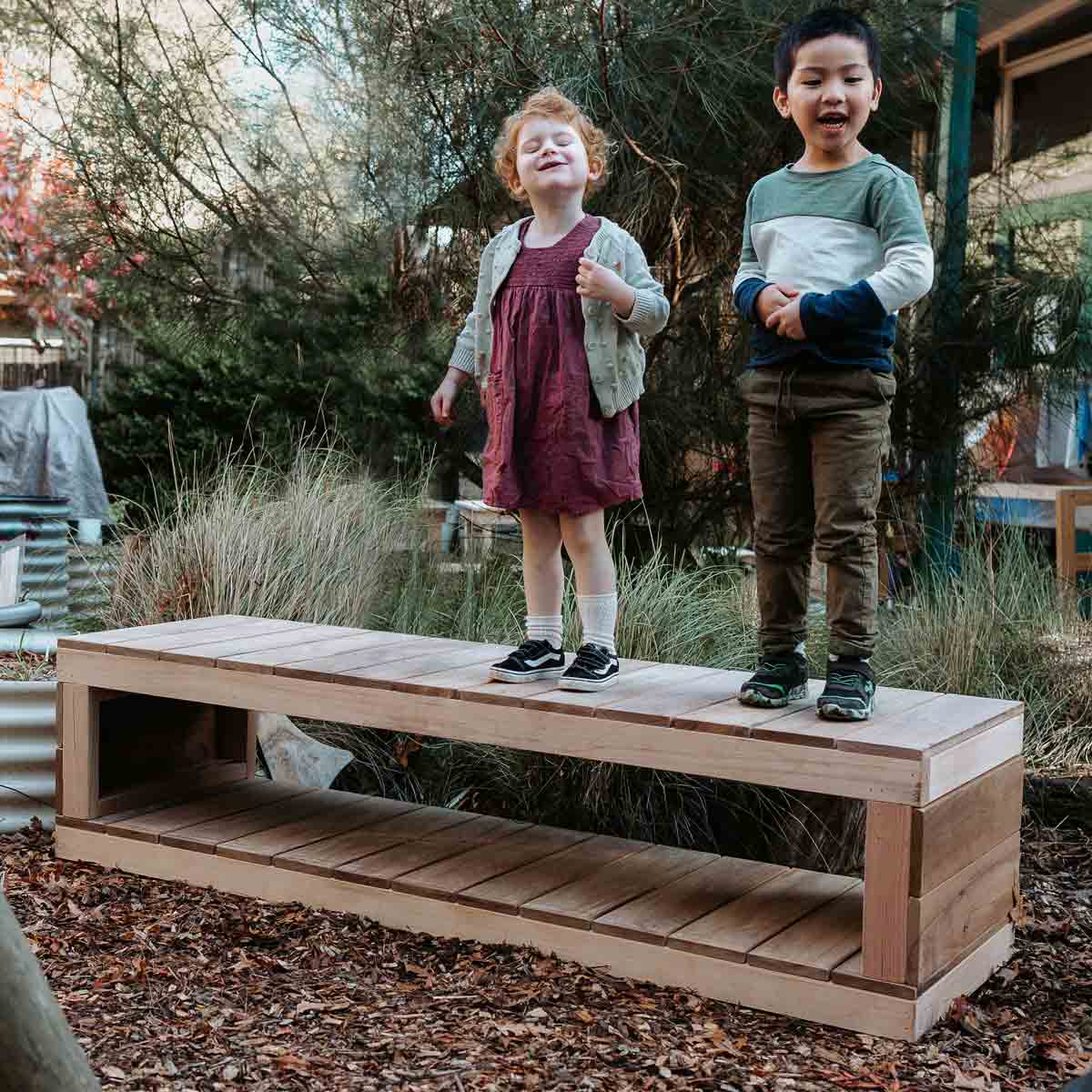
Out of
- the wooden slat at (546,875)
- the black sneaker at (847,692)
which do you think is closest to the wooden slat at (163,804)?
A: the wooden slat at (546,875)

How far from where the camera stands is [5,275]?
9523 millimetres

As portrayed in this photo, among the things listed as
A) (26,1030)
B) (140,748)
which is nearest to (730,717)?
(26,1030)

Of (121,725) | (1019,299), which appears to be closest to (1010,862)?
(121,725)

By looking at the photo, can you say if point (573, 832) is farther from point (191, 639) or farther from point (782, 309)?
point (782, 309)

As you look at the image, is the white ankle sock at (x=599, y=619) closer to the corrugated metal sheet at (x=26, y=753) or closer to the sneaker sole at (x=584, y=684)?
the sneaker sole at (x=584, y=684)

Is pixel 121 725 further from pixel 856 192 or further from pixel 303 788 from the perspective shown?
pixel 856 192

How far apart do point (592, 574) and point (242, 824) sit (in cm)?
104

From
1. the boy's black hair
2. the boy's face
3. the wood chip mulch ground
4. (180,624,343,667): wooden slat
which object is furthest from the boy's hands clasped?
(180,624,343,667): wooden slat

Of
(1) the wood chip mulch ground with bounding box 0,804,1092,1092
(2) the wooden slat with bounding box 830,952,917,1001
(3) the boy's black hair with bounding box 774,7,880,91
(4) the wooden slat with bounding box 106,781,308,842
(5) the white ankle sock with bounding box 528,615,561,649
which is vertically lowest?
(1) the wood chip mulch ground with bounding box 0,804,1092,1092

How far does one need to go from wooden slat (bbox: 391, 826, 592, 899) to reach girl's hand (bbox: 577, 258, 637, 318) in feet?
3.93

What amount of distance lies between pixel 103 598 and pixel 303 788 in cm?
142

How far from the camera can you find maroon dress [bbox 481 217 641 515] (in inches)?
109

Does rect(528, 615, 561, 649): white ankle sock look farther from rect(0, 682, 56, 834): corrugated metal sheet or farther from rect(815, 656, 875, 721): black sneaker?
rect(0, 682, 56, 834): corrugated metal sheet

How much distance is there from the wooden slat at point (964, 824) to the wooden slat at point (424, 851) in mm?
1099
